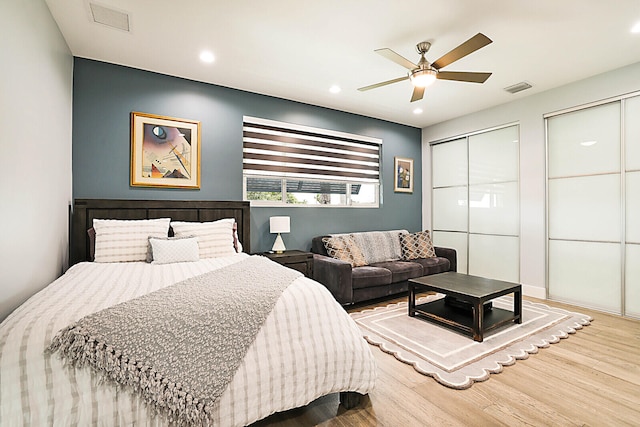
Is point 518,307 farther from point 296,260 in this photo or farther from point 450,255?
point 296,260

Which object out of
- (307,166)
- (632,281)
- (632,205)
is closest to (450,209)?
(632,205)

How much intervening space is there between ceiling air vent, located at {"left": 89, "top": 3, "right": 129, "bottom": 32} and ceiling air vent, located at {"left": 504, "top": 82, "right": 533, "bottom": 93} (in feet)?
14.0

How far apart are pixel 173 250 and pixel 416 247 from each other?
3460 millimetres

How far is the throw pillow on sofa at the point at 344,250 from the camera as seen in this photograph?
13.5 ft

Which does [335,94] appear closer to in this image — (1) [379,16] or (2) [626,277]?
(1) [379,16]

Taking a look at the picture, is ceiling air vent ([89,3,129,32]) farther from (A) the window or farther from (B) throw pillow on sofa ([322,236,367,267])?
(B) throw pillow on sofa ([322,236,367,267])

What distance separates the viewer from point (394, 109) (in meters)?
4.84

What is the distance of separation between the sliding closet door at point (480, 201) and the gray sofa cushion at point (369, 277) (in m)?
1.99

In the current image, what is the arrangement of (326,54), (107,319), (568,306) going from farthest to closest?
(568,306) → (326,54) → (107,319)

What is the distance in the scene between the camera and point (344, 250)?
417cm

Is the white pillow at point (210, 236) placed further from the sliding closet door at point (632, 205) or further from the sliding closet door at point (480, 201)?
the sliding closet door at point (632, 205)

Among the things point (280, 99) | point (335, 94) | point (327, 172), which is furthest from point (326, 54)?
point (327, 172)

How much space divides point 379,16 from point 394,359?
109 inches

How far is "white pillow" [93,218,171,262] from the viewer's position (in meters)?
2.83
